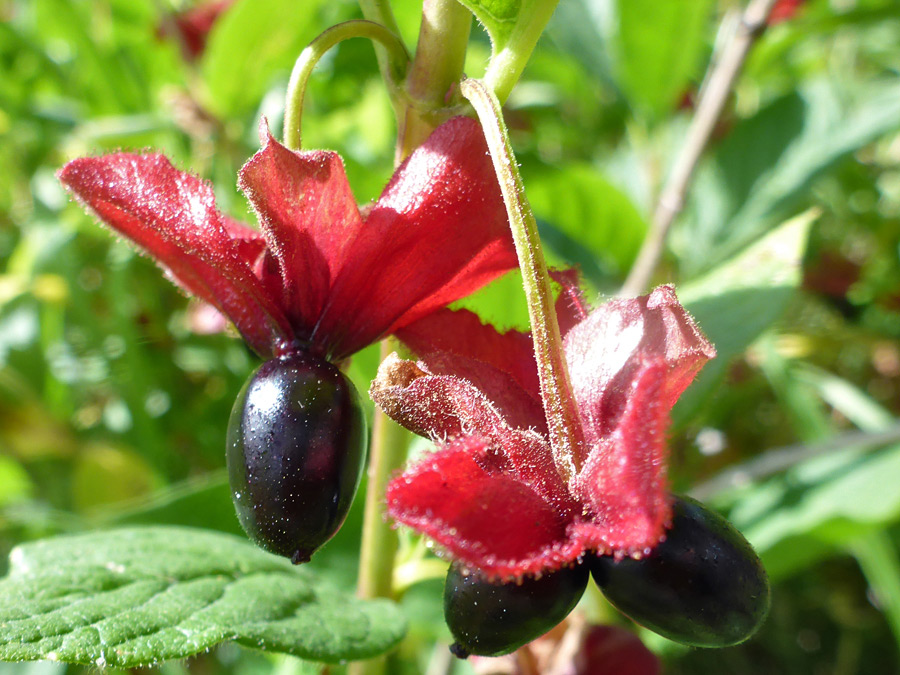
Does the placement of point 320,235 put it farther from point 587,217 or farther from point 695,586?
point 587,217

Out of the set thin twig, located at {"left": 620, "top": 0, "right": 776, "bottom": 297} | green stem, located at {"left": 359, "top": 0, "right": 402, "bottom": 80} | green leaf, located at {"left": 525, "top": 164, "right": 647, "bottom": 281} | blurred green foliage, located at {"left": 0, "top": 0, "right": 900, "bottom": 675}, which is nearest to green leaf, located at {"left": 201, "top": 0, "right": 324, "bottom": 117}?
blurred green foliage, located at {"left": 0, "top": 0, "right": 900, "bottom": 675}

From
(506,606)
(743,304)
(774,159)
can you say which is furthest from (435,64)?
(774,159)

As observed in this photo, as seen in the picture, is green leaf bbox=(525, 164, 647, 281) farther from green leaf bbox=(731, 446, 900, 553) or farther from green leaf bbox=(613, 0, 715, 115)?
green leaf bbox=(731, 446, 900, 553)

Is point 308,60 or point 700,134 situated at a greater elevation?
point 308,60

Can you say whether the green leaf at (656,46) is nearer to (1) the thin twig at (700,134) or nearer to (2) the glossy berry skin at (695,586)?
(1) the thin twig at (700,134)

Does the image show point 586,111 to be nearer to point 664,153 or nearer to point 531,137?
point 531,137

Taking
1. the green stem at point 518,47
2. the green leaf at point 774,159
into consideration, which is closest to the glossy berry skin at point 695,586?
the green stem at point 518,47

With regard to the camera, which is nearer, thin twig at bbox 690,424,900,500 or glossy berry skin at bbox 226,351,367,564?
glossy berry skin at bbox 226,351,367,564
